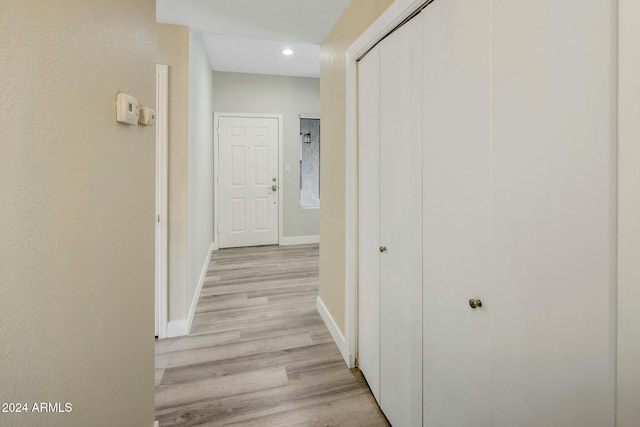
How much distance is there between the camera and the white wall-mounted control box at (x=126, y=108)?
94 cm

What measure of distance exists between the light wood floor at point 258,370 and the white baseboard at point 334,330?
1.7 inches

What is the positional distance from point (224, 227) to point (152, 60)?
388cm

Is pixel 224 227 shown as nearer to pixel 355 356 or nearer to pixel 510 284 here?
pixel 355 356

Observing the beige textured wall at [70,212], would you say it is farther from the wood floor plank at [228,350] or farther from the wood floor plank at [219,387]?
the wood floor plank at [228,350]

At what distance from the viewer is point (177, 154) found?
2344 mm

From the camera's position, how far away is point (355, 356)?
6.44 ft

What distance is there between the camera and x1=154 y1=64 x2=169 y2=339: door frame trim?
88.5 inches

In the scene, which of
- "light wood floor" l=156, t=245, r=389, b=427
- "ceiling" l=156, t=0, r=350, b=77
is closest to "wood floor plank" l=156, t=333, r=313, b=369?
"light wood floor" l=156, t=245, r=389, b=427

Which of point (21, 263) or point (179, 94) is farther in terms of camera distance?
point (179, 94)

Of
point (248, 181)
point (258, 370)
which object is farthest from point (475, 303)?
point (248, 181)

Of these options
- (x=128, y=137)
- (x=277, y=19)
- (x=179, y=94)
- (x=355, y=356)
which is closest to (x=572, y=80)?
(x=128, y=137)

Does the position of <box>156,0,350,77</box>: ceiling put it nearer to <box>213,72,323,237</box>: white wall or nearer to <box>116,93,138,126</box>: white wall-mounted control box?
<box>116,93,138,126</box>: white wall-mounted control box

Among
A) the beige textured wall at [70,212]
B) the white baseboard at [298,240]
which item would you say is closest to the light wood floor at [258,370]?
the beige textured wall at [70,212]

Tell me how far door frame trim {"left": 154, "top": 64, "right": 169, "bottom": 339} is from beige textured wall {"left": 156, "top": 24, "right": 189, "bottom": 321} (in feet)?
0.13
